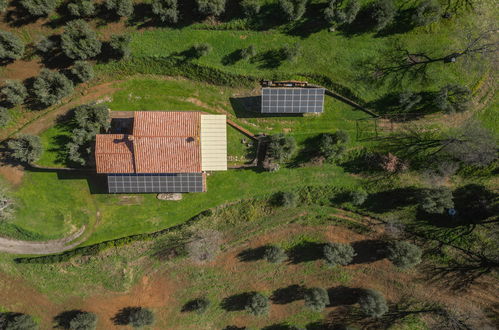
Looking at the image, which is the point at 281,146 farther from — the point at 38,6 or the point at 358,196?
the point at 38,6

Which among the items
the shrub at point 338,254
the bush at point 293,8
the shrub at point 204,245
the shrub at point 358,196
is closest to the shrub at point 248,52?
the bush at point 293,8

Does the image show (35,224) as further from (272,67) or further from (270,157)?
(272,67)

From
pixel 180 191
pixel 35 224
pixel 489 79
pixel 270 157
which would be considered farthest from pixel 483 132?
pixel 35 224

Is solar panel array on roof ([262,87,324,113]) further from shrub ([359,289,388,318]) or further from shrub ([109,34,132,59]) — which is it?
shrub ([359,289,388,318])

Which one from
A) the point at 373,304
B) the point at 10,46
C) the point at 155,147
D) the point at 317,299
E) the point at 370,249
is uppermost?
the point at 10,46

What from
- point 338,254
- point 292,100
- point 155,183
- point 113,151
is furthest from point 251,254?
point 113,151

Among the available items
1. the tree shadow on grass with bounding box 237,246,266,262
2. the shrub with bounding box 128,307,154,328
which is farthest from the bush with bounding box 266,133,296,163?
the shrub with bounding box 128,307,154,328
